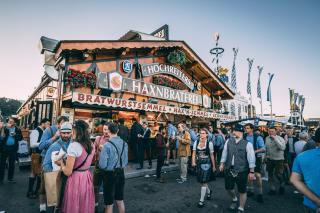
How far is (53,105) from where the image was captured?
382 inches

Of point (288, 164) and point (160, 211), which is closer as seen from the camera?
point (160, 211)

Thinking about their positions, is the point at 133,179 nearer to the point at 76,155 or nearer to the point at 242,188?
the point at 242,188

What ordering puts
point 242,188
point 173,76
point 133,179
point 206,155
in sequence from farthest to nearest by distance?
point 173,76 → point 133,179 → point 206,155 → point 242,188

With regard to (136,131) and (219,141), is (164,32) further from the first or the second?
(219,141)

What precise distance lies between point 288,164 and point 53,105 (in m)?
11.5

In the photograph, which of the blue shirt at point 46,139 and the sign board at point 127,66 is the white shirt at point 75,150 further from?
the sign board at point 127,66

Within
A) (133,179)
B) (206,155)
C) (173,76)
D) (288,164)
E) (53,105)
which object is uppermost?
(173,76)

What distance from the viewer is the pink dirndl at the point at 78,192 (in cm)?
304

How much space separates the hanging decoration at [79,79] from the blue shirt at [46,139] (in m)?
4.28

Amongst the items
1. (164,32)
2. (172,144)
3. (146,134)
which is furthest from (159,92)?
(164,32)

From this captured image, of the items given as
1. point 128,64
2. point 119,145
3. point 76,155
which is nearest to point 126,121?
point 128,64

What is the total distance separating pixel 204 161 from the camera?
5.49 metres

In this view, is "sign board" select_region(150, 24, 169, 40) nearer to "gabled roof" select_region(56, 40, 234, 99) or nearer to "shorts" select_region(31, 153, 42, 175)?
"gabled roof" select_region(56, 40, 234, 99)

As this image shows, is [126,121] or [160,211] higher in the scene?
[126,121]
